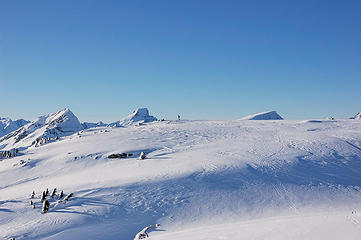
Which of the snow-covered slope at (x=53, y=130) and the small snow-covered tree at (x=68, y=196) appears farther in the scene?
the snow-covered slope at (x=53, y=130)

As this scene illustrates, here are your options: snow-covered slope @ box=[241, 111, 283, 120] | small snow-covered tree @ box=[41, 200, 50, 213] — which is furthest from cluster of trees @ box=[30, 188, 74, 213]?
snow-covered slope @ box=[241, 111, 283, 120]

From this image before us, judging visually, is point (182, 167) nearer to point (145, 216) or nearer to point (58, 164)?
point (145, 216)

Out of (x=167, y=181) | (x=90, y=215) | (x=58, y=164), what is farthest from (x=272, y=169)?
(x=58, y=164)

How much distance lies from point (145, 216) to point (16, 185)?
600 inches

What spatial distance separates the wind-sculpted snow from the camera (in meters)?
11.7

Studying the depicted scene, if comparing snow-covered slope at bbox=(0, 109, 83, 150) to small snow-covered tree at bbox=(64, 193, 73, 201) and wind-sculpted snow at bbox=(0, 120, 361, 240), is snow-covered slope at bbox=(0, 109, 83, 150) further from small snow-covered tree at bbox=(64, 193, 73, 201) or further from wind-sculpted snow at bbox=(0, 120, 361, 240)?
small snow-covered tree at bbox=(64, 193, 73, 201)

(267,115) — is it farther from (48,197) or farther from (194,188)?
(48,197)

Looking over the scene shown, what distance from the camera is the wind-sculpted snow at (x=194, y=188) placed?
11.7 metres

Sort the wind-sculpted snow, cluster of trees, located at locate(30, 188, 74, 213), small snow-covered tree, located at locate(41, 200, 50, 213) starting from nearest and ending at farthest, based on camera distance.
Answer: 1. the wind-sculpted snow
2. small snow-covered tree, located at locate(41, 200, 50, 213)
3. cluster of trees, located at locate(30, 188, 74, 213)

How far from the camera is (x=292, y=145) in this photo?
23953mm

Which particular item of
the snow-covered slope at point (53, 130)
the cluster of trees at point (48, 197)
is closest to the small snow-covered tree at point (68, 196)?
the cluster of trees at point (48, 197)

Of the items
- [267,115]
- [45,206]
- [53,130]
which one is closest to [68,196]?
[45,206]

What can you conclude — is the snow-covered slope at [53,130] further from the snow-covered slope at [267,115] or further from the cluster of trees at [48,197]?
the cluster of trees at [48,197]

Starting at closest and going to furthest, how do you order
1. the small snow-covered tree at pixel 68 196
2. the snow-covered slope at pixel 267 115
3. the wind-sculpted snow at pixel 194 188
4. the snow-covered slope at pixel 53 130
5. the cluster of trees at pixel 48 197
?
the wind-sculpted snow at pixel 194 188, the cluster of trees at pixel 48 197, the small snow-covered tree at pixel 68 196, the snow-covered slope at pixel 53 130, the snow-covered slope at pixel 267 115
